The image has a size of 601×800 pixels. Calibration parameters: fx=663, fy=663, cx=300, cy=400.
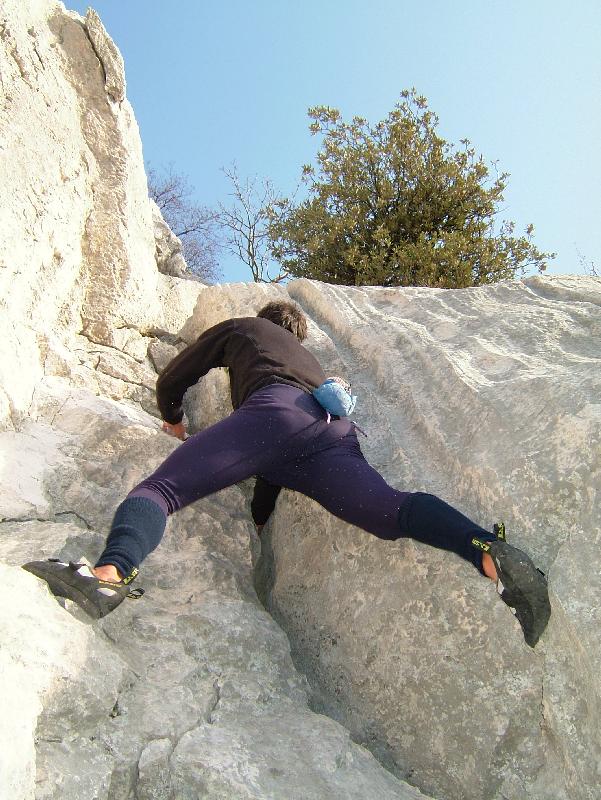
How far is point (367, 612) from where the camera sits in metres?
2.08

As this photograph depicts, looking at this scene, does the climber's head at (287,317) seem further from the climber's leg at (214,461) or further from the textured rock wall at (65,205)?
the textured rock wall at (65,205)

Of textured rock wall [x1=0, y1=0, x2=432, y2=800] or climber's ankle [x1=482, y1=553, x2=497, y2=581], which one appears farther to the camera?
climber's ankle [x1=482, y1=553, x2=497, y2=581]

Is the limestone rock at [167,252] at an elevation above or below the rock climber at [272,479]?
above

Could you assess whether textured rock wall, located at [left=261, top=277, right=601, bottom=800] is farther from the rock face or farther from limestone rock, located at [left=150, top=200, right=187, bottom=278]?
limestone rock, located at [left=150, top=200, right=187, bottom=278]

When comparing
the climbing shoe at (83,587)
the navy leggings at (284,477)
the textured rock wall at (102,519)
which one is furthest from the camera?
the navy leggings at (284,477)

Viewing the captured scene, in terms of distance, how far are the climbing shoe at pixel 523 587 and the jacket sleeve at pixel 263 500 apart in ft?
3.68

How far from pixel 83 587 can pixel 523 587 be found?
3.67 ft

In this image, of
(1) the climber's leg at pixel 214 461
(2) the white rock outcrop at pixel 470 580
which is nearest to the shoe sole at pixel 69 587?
(1) the climber's leg at pixel 214 461

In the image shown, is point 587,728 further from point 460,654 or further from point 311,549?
point 311,549

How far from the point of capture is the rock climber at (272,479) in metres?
1.72

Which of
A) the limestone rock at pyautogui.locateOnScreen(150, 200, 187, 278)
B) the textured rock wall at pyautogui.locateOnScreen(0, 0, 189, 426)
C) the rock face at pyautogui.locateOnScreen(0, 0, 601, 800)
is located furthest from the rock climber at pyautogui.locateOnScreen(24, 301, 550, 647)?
the limestone rock at pyautogui.locateOnScreen(150, 200, 187, 278)

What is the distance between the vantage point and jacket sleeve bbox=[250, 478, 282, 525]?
2.70 meters

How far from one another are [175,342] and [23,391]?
1420mm

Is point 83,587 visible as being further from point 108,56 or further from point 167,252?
point 167,252
